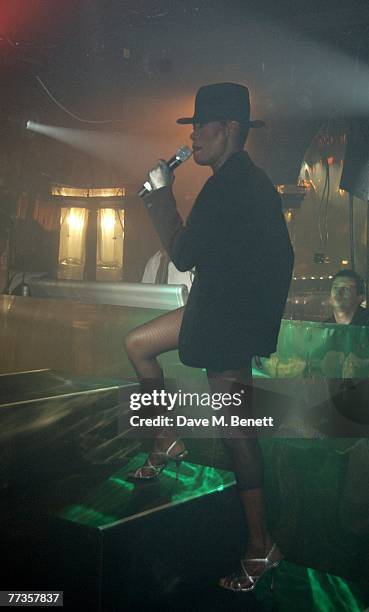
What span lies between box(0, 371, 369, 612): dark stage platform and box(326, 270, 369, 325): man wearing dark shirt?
5.58 ft

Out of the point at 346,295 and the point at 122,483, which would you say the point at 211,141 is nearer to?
the point at 122,483

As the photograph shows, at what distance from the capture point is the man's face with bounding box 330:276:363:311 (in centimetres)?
373

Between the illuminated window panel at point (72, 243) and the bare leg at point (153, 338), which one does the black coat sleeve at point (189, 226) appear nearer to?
the bare leg at point (153, 338)

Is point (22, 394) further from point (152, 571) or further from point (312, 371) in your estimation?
point (312, 371)

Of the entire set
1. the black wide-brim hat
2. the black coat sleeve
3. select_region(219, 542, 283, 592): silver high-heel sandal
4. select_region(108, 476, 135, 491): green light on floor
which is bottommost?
select_region(219, 542, 283, 592): silver high-heel sandal

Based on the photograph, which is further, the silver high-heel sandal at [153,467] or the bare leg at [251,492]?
the silver high-heel sandal at [153,467]

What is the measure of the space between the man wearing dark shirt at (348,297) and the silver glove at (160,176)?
7.22 ft

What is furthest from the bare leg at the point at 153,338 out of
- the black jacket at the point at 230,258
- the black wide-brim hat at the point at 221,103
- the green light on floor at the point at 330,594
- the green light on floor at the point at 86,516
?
the green light on floor at the point at 330,594

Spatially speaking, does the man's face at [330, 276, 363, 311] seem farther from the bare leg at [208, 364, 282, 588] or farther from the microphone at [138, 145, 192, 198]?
the bare leg at [208, 364, 282, 588]

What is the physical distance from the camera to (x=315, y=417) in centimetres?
229

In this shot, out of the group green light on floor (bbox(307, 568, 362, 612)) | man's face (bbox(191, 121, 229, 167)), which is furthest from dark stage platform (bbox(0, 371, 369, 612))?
man's face (bbox(191, 121, 229, 167))

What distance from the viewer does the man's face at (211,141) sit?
75.6 inches

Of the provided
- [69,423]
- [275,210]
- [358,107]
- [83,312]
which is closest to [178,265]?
[275,210]

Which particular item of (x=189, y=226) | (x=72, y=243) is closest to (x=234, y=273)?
(x=189, y=226)
